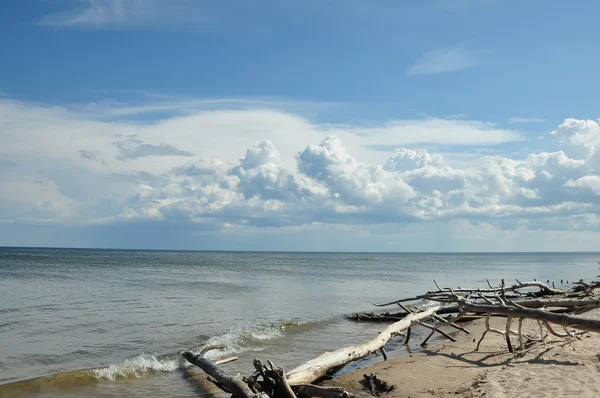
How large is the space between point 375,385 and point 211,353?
5.62 meters

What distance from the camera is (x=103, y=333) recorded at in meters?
15.6

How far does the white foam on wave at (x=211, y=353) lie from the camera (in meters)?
11.0

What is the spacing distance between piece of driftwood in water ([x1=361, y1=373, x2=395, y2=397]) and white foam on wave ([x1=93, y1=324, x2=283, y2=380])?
11.9ft

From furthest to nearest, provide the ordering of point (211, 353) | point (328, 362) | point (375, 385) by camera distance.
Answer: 1. point (211, 353)
2. point (328, 362)
3. point (375, 385)

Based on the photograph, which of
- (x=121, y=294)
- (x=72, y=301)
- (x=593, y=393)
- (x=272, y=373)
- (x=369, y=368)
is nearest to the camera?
(x=593, y=393)

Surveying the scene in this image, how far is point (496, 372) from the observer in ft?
29.9

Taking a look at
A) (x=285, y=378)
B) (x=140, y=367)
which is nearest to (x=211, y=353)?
(x=140, y=367)

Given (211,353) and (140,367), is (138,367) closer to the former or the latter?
→ (140,367)

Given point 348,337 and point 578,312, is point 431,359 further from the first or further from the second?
point 578,312

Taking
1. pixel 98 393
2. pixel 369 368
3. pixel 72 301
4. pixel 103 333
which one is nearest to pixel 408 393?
pixel 369 368

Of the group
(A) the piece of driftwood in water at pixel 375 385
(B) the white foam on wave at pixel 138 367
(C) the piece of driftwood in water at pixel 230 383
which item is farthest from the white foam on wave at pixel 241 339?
(A) the piece of driftwood in water at pixel 375 385

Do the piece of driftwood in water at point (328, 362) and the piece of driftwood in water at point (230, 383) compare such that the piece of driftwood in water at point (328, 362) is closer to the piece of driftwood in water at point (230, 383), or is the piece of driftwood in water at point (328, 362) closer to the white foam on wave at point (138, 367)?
the piece of driftwood in water at point (230, 383)

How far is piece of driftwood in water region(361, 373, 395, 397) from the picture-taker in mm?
8859

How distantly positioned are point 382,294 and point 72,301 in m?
17.2
